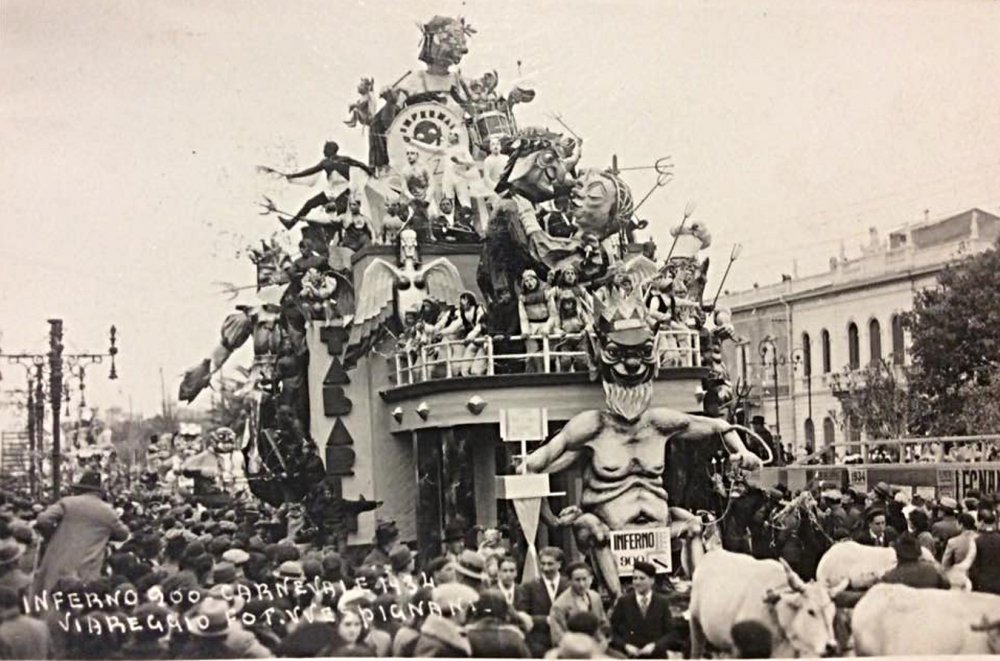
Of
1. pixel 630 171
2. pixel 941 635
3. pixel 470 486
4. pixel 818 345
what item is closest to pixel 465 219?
pixel 630 171

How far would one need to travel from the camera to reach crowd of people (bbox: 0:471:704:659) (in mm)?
9312

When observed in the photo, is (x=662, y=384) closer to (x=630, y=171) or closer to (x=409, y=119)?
(x=630, y=171)

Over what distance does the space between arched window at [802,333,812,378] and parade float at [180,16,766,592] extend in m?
0.90

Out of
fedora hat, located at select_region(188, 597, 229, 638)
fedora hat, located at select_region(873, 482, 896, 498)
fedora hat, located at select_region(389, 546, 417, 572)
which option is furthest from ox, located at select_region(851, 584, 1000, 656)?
fedora hat, located at select_region(188, 597, 229, 638)

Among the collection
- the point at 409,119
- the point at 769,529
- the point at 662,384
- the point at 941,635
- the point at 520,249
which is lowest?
the point at 941,635

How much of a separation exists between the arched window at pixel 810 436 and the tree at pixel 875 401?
224mm

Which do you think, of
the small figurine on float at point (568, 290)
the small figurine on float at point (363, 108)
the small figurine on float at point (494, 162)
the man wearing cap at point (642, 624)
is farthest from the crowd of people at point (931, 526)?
the small figurine on float at point (363, 108)

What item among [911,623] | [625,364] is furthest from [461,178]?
[911,623]

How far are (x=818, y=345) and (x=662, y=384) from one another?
1691mm

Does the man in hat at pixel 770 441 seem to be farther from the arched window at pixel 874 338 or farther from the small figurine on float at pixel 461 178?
the small figurine on float at pixel 461 178

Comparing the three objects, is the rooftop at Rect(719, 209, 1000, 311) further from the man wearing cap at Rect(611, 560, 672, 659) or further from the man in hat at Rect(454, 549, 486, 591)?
the man in hat at Rect(454, 549, 486, 591)

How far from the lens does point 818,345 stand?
10.9 m

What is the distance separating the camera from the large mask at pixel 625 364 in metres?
9.59

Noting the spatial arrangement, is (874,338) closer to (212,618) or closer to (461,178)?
(461,178)
